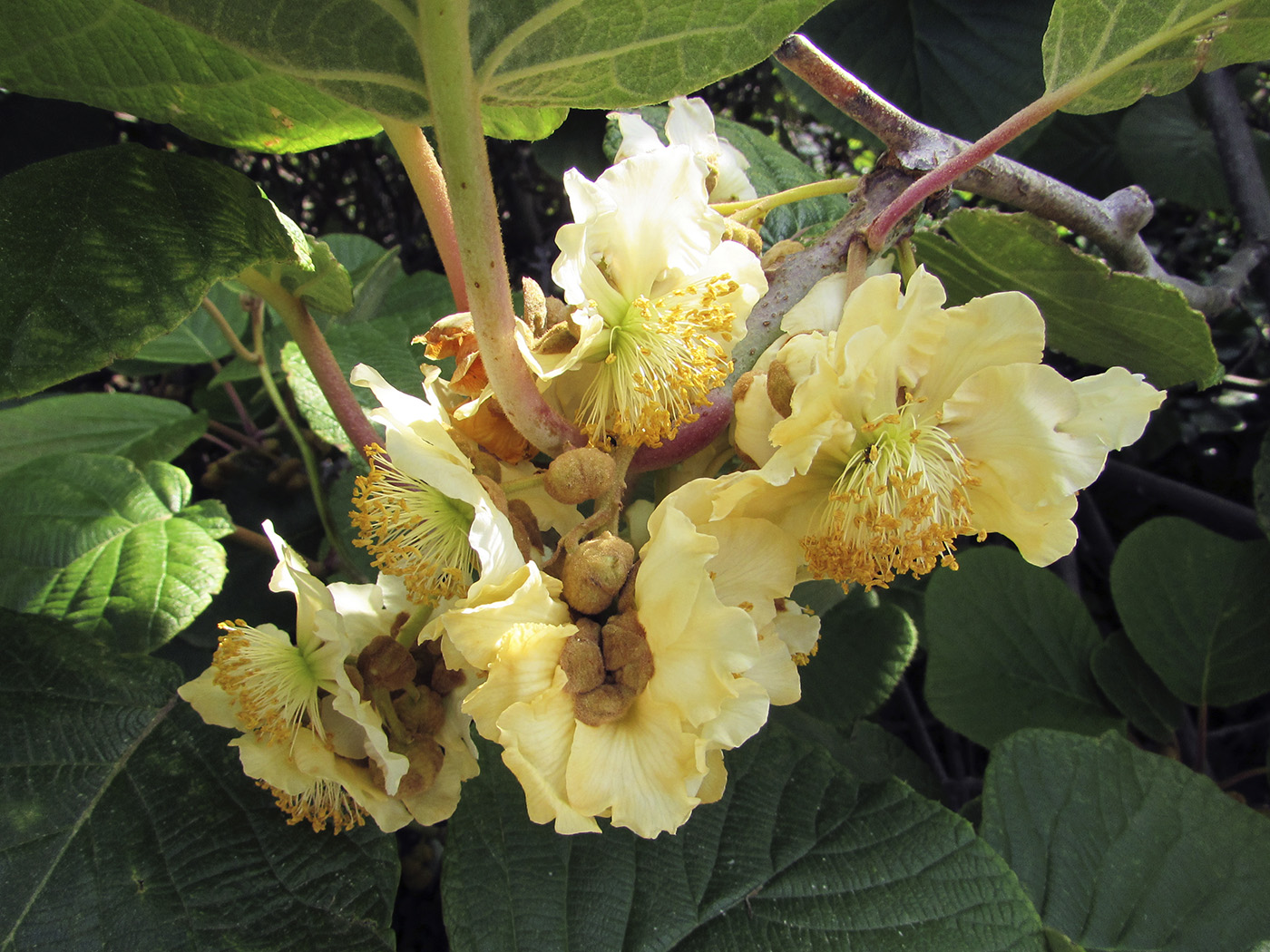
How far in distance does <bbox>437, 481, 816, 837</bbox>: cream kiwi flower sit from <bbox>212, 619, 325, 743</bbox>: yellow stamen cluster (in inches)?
8.4

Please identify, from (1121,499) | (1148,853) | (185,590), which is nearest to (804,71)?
(185,590)

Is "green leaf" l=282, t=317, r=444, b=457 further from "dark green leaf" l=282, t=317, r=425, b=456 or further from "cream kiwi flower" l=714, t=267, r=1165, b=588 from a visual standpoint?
"cream kiwi flower" l=714, t=267, r=1165, b=588

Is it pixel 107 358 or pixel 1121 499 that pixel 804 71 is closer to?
pixel 107 358

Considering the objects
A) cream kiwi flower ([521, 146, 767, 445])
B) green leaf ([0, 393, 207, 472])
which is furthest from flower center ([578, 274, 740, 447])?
green leaf ([0, 393, 207, 472])

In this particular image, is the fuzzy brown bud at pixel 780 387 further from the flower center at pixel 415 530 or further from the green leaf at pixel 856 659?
the green leaf at pixel 856 659

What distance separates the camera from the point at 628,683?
499 mm

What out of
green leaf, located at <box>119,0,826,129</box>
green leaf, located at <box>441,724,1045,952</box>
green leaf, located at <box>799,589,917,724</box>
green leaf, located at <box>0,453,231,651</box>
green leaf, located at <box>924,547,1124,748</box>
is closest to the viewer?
green leaf, located at <box>119,0,826,129</box>

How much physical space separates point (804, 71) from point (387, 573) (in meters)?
0.54

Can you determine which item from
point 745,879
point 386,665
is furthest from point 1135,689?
point 386,665

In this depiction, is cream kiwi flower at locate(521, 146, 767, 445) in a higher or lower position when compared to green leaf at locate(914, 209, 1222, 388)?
higher

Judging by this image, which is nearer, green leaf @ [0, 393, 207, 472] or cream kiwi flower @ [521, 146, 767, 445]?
cream kiwi flower @ [521, 146, 767, 445]

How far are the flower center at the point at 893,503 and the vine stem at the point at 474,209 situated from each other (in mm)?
195

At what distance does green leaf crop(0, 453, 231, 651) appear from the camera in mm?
816

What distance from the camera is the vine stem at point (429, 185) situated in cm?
57
